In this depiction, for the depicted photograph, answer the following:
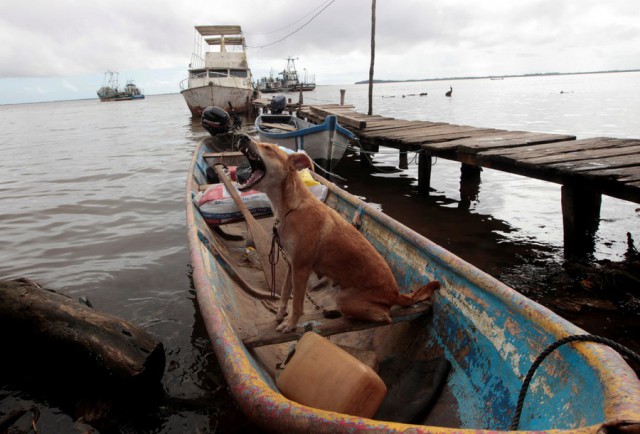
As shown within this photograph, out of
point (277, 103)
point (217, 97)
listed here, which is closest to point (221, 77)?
point (217, 97)

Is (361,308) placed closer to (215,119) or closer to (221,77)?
(215,119)

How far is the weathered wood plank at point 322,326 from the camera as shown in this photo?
2.94 meters

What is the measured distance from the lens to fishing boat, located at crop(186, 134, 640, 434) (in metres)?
1.73

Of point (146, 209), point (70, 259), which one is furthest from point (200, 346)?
point (146, 209)

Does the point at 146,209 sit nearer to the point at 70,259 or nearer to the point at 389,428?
the point at 70,259

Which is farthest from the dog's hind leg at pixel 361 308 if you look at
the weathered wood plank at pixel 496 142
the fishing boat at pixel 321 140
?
the fishing boat at pixel 321 140

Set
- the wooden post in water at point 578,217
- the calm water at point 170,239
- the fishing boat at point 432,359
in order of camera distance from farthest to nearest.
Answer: the wooden post in water at point 578,217 < the calm water at point 170,239 < the fishing boat at point 432,359

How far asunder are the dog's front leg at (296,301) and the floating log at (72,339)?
Result: 4.61 ft

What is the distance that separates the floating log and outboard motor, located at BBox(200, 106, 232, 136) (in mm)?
7085

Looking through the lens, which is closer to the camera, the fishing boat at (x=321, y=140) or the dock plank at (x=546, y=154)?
the dock plank at (x=546, y=154)

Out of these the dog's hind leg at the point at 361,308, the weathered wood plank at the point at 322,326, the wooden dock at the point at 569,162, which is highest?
the wooden dock at the point at 569,162

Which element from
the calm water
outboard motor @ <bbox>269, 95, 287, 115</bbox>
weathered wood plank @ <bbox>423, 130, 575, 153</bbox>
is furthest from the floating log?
outboard motor @ <bbox>269, 95, 287, 115</bbox>

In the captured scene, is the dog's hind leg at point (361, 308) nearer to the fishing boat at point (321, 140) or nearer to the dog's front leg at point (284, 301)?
the dog's front leg at point (284, 301)

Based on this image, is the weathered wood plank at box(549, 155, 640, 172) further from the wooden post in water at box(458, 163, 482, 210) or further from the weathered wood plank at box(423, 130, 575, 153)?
the wooden post in water at box(458, 163, 482, 210)
